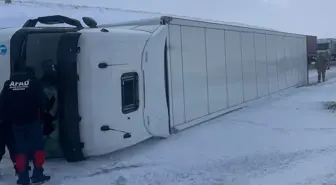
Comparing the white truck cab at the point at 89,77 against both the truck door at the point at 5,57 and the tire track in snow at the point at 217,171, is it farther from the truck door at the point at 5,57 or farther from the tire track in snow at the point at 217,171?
the tire track in snow at the point at 217,171

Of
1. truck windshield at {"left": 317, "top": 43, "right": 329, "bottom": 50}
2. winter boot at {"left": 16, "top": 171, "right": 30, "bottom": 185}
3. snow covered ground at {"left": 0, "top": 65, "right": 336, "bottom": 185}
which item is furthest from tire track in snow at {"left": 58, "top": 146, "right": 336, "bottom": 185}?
truck windshield at {"left": 317, "top": 43, "right": 329, "bottom": 50}

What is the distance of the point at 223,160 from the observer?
6.66 m

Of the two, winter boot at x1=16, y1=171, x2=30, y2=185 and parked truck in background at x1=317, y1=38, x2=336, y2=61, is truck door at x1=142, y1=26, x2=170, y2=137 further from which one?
parked truck in background at x1=317, y1=38, x2=336, y2=61

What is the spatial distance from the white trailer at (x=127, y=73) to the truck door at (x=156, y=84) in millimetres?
17

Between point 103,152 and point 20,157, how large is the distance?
139 cm

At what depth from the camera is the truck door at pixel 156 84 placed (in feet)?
24.3

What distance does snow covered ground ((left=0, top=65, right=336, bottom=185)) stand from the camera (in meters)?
5.77

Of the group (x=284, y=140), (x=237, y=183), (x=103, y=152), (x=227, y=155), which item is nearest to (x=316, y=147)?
(x=284, y=140)

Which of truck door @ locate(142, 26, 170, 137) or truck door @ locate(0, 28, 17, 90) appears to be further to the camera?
truck door @ locate(142, 26, 170, 137)

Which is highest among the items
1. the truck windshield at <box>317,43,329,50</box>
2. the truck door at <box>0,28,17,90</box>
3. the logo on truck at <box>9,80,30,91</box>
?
the truck door at <box>0,28,17,90</box>

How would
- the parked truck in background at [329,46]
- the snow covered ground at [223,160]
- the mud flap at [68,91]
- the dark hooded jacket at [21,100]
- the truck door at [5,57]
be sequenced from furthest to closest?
the parked truck in background at [329,46] < the truck door at [5,57] < the mud flap at [68,91] < the snow covered ground at [223,160] < the dark hooded jacket at [21,100]

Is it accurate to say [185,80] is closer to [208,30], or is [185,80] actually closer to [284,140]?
[208,30]

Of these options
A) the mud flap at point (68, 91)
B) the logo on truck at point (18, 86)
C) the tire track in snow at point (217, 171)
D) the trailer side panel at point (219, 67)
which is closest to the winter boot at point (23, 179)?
the tire track in snow at point (217, 171)

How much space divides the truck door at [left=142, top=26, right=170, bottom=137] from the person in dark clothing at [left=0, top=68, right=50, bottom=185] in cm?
217
